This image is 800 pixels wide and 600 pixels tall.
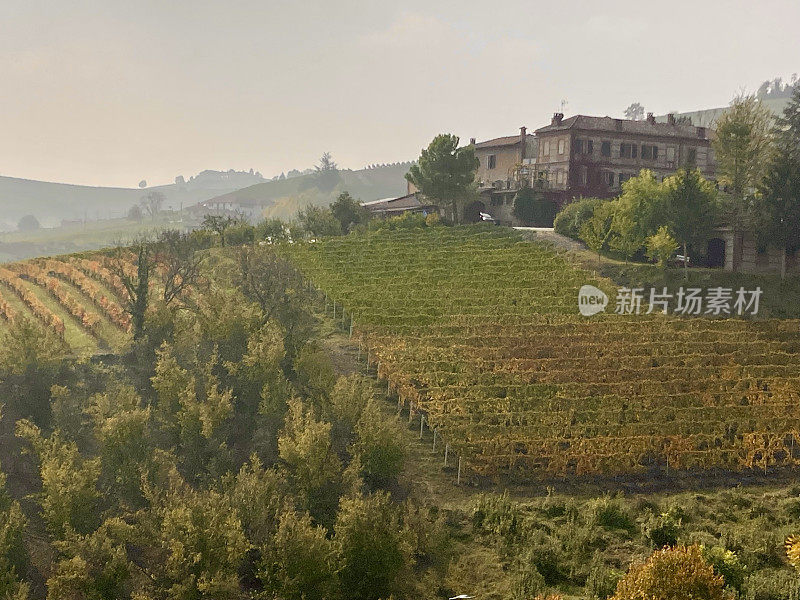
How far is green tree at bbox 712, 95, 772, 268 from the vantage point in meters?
51.1

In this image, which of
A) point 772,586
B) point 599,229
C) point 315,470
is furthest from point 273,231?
point 772,586

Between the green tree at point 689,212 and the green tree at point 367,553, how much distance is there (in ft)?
114

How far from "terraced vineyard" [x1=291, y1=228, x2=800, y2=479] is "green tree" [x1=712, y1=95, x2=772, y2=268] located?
18.1 metres

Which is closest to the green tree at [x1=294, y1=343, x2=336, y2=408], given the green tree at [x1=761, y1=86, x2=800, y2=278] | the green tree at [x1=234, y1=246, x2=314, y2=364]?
the green tree at [x1=234, y1=246, x2=314, y2=364]

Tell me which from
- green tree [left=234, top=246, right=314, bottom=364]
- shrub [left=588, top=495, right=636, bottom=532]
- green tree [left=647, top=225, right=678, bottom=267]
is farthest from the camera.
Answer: green tree [left=647, top=225, right=678, bottom=267]

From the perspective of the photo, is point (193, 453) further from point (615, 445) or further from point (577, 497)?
point (615, 445)

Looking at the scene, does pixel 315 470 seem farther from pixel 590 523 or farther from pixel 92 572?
pixel 590 523

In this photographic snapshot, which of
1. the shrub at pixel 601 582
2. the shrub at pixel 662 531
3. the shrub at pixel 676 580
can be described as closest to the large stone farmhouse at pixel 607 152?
the shrub at pixel 662 531

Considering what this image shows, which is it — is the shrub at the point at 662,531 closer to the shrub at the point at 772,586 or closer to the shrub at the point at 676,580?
the shrub at the point at 772,586

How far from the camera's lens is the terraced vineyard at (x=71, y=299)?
36594 mm

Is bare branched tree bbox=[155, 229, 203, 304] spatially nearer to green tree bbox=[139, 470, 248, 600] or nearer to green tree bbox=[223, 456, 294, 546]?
green tree bbox=[223, 456, 294, 546]

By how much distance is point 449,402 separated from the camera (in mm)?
27391

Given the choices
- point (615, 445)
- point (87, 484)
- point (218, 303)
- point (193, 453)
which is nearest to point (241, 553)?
point (87, 484)

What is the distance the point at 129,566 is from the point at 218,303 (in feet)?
54.0
